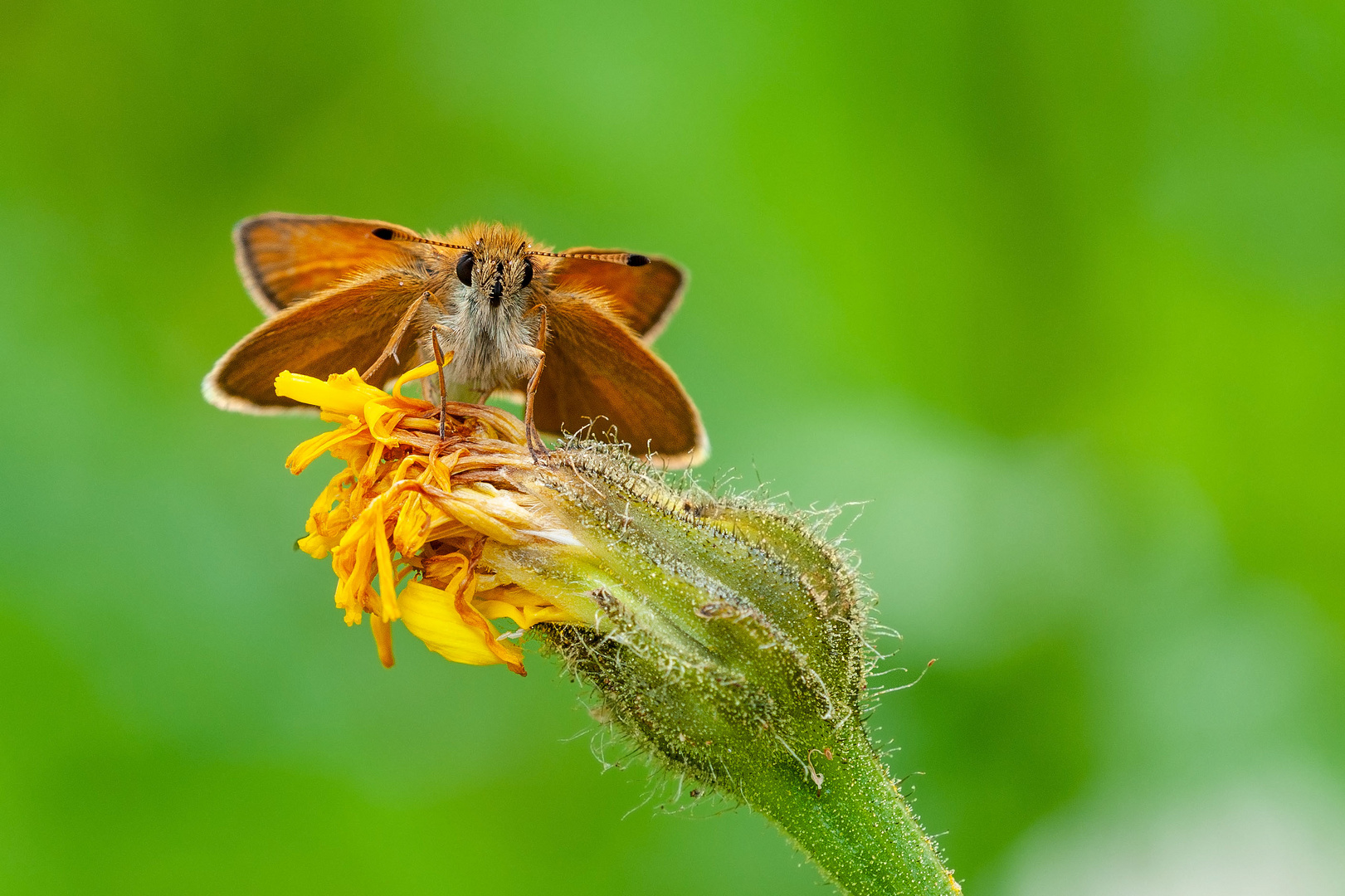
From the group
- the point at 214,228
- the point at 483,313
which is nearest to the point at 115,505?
the point at 214,228

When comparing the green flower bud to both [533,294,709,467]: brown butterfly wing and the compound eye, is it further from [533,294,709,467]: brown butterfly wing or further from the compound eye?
the compound eye

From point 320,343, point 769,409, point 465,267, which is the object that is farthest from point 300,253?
point 769,409

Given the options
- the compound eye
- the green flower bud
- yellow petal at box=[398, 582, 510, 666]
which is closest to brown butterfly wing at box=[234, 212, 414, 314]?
the compound eye

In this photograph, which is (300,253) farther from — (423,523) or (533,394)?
(423,523)

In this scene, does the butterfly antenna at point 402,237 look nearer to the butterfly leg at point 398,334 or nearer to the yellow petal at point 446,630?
the butterfly leg at point 398,334

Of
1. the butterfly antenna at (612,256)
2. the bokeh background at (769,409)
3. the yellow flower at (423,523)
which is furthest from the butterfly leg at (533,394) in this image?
the bokeh background at (769,409)

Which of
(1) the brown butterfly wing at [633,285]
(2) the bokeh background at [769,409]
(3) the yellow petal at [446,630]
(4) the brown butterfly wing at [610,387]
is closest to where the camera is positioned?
(3) the yellow petal at [446,630]
